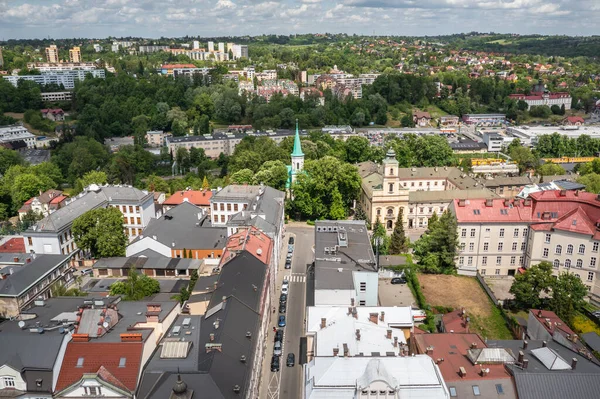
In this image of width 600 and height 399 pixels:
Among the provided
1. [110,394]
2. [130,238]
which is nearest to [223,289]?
[110,394]

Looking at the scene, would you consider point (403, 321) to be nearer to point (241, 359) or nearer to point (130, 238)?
point (241, 359)

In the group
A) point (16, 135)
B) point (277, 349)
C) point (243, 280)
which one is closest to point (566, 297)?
point (277, 349)

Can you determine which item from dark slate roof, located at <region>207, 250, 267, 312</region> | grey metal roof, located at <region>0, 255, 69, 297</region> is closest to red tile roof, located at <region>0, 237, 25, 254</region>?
grey metal roof, located at <region>0, 255, 69, 297</region>

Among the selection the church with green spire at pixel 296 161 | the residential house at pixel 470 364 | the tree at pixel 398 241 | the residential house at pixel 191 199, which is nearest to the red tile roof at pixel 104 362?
the residential house at pixel 470 364

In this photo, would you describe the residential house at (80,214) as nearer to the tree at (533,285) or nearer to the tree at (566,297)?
the tree at (533,285)

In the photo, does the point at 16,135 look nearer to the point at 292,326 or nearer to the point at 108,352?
the point at 292,326

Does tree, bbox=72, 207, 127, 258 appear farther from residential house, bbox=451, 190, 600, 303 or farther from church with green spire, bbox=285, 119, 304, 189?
residential house, bbox=451, 190, 600, 303
